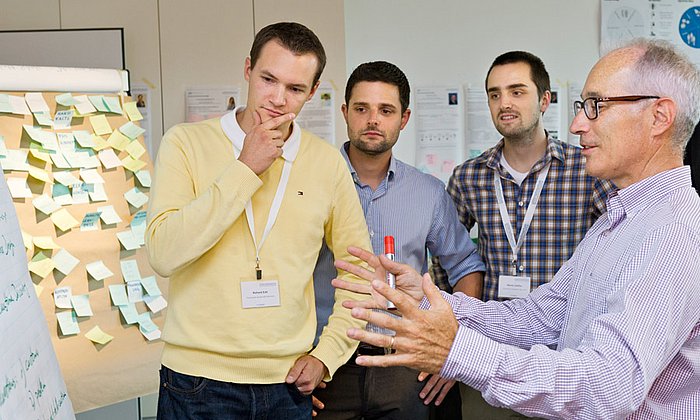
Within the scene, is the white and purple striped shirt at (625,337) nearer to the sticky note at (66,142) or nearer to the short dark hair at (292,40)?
the short dark hair at (292,40)

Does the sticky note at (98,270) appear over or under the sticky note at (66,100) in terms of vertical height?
under

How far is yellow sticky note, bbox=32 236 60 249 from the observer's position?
2758 millimetres

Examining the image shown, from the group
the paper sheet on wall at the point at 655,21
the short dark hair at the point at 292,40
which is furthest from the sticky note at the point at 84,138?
the paper sheet on wall at the point at 655,21

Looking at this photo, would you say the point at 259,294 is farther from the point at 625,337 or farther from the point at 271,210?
the point at 625,337

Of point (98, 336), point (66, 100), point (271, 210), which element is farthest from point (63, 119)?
point (271, 210)

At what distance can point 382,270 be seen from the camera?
1.82 metres

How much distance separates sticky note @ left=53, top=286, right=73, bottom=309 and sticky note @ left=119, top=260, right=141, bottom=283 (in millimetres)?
224

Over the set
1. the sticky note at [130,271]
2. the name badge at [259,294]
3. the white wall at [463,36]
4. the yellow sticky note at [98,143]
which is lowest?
the sticky note at [130,271]

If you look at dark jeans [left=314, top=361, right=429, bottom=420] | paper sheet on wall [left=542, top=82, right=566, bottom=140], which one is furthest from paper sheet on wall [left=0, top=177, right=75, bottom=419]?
paper sheet on wall [left=542, top=82, right=566, bottom=140]

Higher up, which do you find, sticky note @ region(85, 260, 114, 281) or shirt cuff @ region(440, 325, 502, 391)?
shirt cuff @ region(440, 325, 502, 391)

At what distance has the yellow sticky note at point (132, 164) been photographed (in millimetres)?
3053

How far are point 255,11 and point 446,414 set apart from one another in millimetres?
2669

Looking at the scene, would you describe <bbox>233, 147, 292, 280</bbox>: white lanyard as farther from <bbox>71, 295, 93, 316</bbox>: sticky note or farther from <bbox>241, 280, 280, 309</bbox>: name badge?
<bbox>71, 295, 93, 316</bbox>: sticky note

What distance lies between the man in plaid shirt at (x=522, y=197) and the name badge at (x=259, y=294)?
45.3 inches
